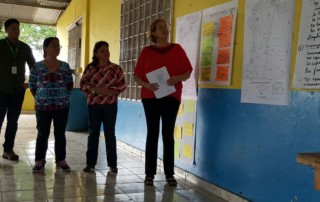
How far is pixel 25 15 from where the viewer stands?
10.8 metres

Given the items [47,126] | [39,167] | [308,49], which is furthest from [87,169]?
[308,49]

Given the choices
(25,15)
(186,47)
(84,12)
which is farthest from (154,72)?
(25,15)

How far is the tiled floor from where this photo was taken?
2678 millimetres

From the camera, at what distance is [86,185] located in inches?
118

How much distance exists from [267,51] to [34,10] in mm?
9182

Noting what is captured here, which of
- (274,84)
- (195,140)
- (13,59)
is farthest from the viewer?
(13,59)

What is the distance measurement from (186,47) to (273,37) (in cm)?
115

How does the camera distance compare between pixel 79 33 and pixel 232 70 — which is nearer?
pixel 232 70

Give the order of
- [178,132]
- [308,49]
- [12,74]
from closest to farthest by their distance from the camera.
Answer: [308,49]
[178,132]
[12,74]

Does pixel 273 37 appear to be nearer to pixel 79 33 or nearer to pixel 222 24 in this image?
pixel 222 24

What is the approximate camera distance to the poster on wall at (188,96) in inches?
125

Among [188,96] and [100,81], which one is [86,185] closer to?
[100,81]

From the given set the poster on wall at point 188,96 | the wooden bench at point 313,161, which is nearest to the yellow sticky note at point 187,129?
the poster on wall at point 188,96

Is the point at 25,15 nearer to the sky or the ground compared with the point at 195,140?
nearer to the sky
